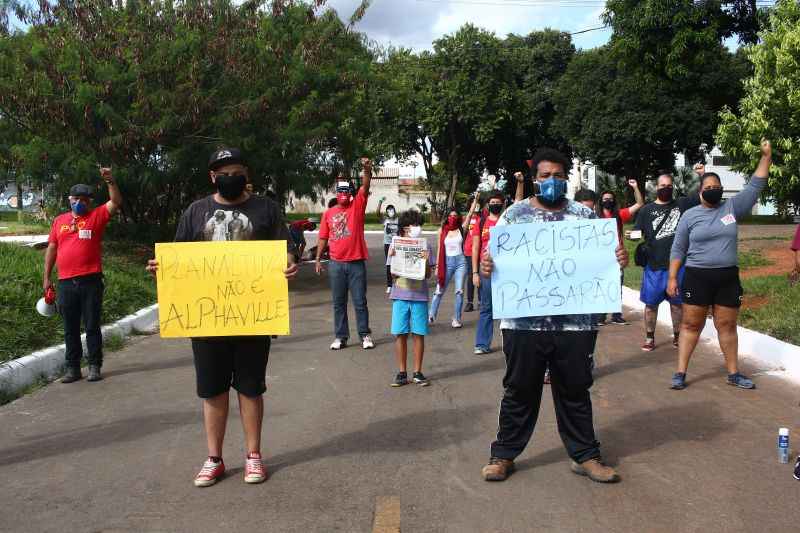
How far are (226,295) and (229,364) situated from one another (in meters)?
0.42

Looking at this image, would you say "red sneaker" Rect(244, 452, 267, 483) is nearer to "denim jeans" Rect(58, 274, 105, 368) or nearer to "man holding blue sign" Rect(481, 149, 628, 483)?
"man holding blue sign" Rect(481, 149, 628, 483)

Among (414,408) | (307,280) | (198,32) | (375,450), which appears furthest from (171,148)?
(375,450)

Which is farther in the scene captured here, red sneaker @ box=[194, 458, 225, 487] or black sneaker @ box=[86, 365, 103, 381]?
black sneaker @ box=[86, 365, 103, 381]

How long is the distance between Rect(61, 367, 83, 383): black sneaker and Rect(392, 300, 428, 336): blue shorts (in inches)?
124

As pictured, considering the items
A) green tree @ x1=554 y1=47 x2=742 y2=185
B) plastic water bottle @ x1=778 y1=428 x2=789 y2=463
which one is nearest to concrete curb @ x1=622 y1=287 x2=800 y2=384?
plastic water bottle @ x1=778 y1=428 x2=789 y2=463

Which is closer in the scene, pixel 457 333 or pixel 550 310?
pixel 550 310

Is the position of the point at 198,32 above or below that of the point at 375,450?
above

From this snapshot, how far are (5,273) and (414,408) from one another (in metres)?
6.14

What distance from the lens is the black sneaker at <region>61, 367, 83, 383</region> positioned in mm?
8117

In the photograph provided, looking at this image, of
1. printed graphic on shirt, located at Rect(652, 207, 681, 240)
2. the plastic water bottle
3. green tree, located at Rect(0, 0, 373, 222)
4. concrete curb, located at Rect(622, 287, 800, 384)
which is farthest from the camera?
green tree, located at Rect(0, 0, 373, 222)

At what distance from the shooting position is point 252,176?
17250mm

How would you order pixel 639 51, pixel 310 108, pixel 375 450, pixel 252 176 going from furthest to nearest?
pixel 639 51, pixel 252 176, pixel 310 108, pixel 375 450

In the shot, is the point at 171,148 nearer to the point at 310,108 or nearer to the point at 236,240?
the point at 310,108

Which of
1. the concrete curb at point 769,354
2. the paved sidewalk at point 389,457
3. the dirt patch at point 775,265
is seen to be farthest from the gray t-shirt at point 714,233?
the dirt patch at point 775,265
